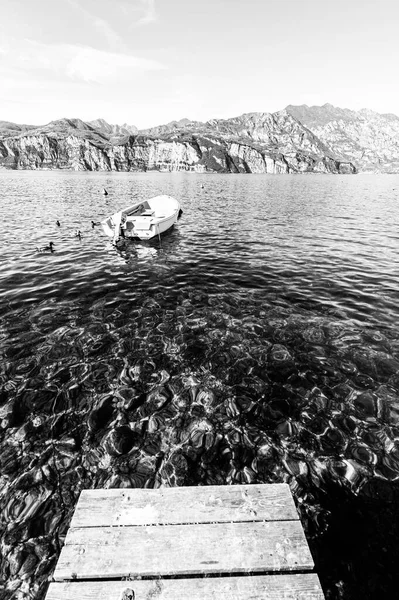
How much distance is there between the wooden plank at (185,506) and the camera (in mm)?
4016

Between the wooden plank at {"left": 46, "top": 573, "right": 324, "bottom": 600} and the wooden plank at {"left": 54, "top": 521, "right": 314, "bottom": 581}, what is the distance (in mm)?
91

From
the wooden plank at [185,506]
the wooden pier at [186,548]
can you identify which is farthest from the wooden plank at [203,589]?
the wooden plank at [185,506]

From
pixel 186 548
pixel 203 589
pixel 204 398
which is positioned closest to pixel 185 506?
pixel 186 548

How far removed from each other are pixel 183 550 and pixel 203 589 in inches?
17.9

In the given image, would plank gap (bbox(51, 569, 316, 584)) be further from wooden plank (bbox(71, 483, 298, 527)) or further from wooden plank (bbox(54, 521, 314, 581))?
wooden plank (bbox(71, 483, 298, 527))

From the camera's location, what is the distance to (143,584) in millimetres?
3336

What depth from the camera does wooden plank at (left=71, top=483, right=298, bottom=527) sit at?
4016 millimetres

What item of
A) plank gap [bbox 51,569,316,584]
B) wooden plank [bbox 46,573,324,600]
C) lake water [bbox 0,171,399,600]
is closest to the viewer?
wooden plank [bbox 46,573,324,600]

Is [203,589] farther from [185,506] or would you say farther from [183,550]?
[185,506]

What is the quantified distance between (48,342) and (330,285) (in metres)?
14.8

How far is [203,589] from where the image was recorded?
3324 millimetres

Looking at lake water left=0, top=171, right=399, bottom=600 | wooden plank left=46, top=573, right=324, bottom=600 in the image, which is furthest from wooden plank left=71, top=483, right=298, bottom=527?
lake water left=0, top=171, right=399, bottom=600

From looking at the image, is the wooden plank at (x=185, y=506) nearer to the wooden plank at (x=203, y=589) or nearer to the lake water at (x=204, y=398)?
the wooden plank at (x=203, y=589)

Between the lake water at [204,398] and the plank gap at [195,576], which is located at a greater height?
the plank gap at [195,576]
